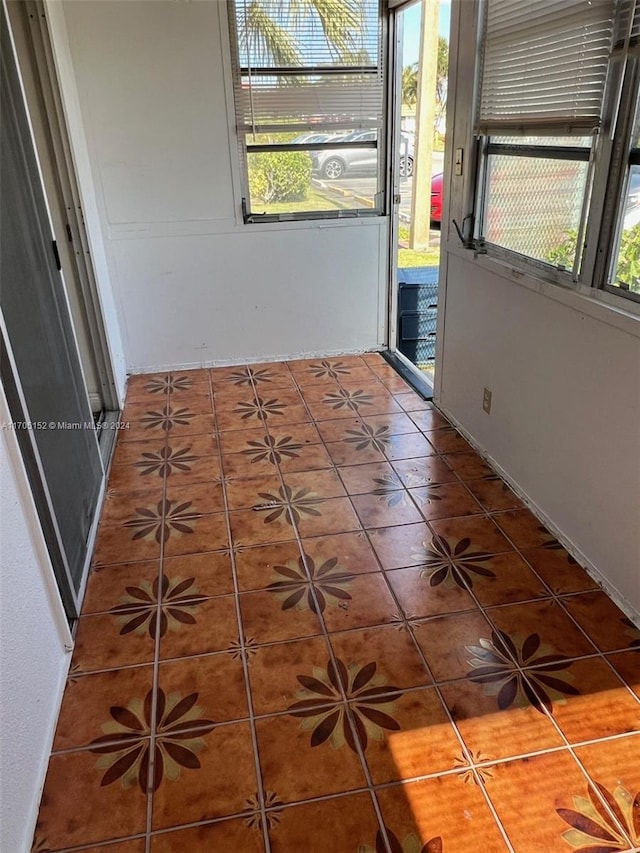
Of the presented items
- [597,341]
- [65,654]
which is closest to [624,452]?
[597,341]

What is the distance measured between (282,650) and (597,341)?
1381mm

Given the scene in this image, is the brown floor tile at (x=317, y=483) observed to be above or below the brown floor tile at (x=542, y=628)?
above

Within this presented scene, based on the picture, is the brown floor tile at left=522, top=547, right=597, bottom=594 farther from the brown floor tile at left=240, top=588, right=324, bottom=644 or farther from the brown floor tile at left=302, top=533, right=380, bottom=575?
the brown floor tile at left=240, top=588, right=324, bottom=644

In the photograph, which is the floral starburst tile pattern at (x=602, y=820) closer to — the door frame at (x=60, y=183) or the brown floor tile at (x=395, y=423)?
the brown floor tile at (x=395, y=423)

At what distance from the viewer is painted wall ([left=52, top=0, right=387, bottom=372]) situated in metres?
3.32

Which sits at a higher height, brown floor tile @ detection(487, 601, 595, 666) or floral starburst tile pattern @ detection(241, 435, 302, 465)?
floral starburst tile pattern @ detection(241, 435, 302, 465)

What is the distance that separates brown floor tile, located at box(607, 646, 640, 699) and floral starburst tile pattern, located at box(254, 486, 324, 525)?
1.17m

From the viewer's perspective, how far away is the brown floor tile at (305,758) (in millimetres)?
1474

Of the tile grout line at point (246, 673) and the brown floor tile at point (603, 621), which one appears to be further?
the brown floor tile at point (603, 621)

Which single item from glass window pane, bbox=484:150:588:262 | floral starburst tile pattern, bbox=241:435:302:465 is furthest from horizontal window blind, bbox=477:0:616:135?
floral starburst tile pattern, bbox=241:435:302:465

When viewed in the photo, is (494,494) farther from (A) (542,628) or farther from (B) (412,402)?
(B) (412,402)

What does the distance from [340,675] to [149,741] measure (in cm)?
53

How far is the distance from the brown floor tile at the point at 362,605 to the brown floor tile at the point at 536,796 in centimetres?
57

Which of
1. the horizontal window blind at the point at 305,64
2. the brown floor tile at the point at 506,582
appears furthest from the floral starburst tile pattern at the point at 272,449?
the horizontal window blind at the point at 305,64
